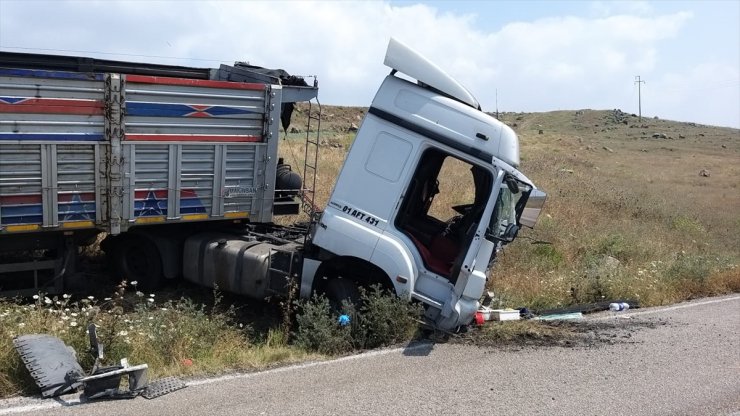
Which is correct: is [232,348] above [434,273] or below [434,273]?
below

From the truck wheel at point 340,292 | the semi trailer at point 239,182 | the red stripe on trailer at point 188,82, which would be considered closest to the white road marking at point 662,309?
the semi trailer at point 239,182

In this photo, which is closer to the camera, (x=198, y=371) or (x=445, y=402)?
(x=445, y=402)

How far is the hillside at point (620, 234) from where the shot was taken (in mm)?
10664

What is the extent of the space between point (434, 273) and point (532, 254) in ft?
17.3

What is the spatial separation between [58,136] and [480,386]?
16.7 feet

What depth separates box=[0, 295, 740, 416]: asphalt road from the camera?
5.45 meters

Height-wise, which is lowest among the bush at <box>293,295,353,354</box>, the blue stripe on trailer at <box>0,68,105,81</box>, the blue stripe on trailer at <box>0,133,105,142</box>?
the bush at <box>293,295,353,354</box>

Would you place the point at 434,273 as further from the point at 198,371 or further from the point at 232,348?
the point at 198,371

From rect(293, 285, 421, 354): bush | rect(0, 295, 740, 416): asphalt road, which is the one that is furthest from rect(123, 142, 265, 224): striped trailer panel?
rect(0, 295, 740, 416): asphalt road

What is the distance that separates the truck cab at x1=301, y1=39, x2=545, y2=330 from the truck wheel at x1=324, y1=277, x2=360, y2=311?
13 millimetres

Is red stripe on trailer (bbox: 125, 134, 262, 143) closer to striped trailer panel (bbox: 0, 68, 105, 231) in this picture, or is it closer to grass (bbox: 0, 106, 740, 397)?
striped trailer panel (bbox: 0, 68, 105, 231)

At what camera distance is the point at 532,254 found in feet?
41.5

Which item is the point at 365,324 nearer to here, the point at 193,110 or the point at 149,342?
the point at 149,342

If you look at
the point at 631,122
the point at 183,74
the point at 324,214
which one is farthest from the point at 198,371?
the point at 631,122
